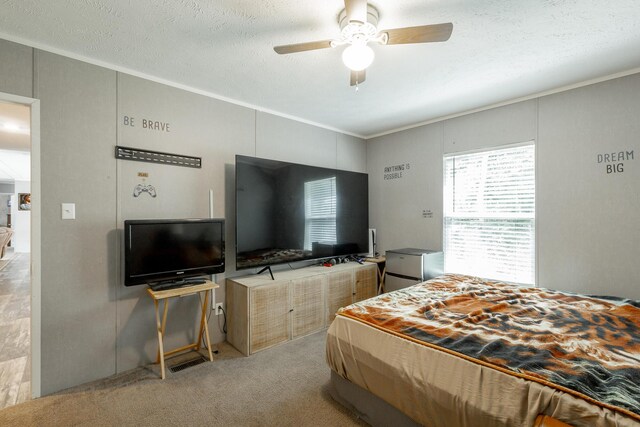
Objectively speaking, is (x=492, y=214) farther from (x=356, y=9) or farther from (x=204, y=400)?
(x=204, y=400)

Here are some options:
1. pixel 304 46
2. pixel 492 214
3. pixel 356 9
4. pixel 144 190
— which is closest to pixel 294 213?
pixel 144 190

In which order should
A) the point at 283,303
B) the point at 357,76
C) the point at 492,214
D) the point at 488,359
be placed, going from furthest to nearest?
1. the point at 492,214
2. the point at 283,303
3. the point at 357,76
4. the point at 488,359

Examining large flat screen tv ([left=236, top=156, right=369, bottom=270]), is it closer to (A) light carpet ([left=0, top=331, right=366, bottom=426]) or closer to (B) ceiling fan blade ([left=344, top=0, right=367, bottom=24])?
(A) light carpet ([left=0, top=331, right=366, bottom=426])

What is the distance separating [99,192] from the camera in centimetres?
237

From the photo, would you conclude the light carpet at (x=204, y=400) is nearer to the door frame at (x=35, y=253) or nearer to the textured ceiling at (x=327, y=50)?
the door frame at (x=35, y=253)

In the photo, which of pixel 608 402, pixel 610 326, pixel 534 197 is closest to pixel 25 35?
pixel 608 402

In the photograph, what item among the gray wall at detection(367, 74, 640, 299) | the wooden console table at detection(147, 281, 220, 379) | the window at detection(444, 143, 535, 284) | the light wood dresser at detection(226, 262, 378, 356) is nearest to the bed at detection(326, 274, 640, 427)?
the gray wall at detection(367, 74, 640, 299)

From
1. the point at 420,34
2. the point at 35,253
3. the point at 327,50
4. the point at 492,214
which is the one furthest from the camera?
the point at 492,214

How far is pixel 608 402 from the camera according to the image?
1032 millimetres

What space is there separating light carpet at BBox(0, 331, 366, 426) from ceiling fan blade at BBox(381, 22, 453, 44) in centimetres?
246

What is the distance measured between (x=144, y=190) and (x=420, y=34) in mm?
2547

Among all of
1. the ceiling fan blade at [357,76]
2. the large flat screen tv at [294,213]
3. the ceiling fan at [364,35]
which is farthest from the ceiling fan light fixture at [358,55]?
the large flat screen tv at [294,213]

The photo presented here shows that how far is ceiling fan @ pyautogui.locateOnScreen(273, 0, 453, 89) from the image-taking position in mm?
1541

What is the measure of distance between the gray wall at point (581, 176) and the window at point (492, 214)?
0.12 m
